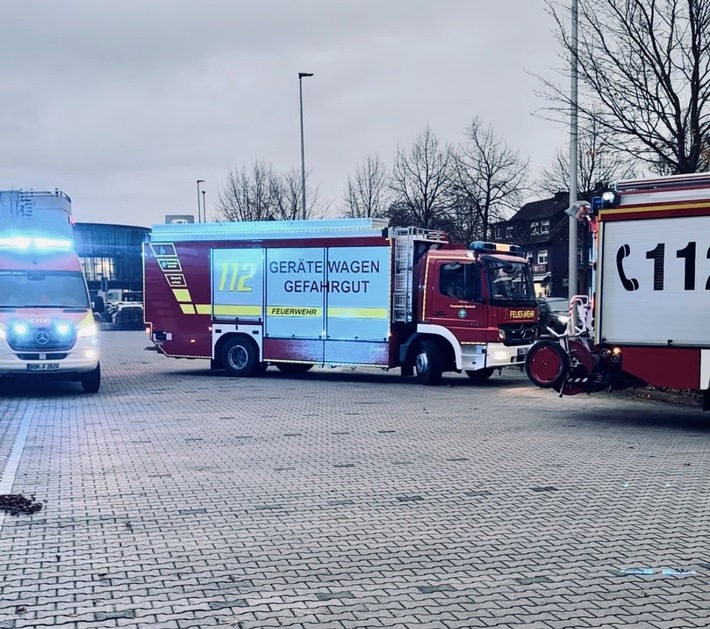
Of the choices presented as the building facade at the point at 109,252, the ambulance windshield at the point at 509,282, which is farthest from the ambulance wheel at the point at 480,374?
the building facade at the point at 109,252

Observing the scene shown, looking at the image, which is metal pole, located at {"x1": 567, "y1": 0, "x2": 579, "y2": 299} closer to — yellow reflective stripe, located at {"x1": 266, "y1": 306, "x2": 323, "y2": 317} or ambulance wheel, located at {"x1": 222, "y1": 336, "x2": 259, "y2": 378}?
yellow reflective stripe, located at {"x1": 266, "y1": 306, "x2": 323, "y2": 317}

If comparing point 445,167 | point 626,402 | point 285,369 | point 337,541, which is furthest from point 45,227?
point 445,167

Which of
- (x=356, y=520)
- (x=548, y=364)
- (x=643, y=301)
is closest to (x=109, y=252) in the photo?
(x=548, y=364)

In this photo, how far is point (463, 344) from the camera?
17641mm

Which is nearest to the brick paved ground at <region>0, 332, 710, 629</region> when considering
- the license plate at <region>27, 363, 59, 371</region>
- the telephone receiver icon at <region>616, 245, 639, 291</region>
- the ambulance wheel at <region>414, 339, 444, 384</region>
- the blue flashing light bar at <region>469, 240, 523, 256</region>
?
the license plate at <region>27, 363, 59, 371</region>

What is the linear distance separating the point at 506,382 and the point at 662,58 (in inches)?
293

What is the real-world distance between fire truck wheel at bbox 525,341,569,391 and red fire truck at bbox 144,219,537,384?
14.1 ft

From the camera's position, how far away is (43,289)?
→ 16.5 metres

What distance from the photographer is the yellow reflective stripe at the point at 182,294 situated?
2042 centimetres

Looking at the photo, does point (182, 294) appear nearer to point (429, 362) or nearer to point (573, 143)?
point (429, 362)

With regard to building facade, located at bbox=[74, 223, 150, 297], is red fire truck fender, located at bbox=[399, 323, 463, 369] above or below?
below

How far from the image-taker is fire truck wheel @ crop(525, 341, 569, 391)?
12.8 meters

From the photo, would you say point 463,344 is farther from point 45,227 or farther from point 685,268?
A: point 45,227

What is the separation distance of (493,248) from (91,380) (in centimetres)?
850
